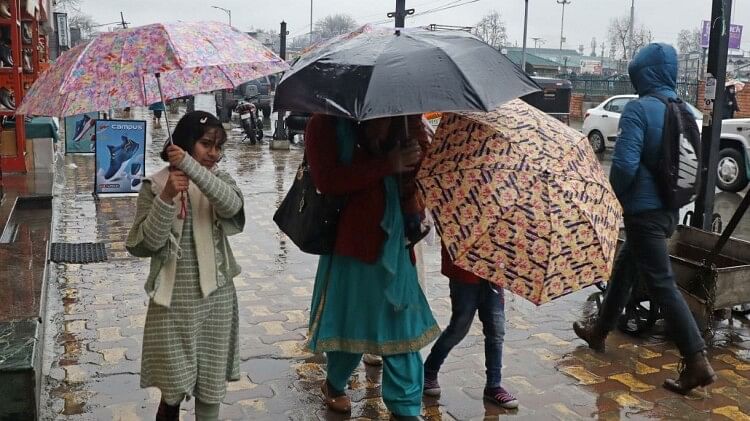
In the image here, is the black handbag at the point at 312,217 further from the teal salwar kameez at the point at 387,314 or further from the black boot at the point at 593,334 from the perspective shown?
the black boot at the point at 593,334

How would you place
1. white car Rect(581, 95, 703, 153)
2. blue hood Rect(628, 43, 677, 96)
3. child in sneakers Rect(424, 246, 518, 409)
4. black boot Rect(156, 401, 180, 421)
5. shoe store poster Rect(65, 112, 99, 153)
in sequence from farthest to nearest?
Result: white car Rect(581, 95, 703, 153)
shoe store poster Rect(65, 112, 99, 153)
blue hood Rect(628, 43, 677, 96)
child in sneakers Rect(424, 246, 518, 409)
black boot Rect(156, 401, 180, 421)

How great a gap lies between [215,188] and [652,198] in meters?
2.62

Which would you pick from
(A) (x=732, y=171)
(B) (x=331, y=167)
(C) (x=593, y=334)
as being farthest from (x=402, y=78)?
(A) (x=732, y=171)

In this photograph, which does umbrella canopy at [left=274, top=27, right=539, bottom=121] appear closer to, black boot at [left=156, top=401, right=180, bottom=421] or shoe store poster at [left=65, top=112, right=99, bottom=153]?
black boot at [left=156, top=401, right=180, bottom=421]

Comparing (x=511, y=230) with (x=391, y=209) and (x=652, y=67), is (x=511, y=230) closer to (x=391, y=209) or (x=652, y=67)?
(x=391, y=209)

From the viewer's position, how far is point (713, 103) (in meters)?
6.43

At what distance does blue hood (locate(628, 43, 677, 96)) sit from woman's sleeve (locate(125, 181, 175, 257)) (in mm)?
2919

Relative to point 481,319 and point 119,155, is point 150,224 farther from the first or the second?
point 119,155

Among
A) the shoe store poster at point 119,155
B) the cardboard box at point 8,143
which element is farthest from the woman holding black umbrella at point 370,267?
the cardboard box at point 8,143

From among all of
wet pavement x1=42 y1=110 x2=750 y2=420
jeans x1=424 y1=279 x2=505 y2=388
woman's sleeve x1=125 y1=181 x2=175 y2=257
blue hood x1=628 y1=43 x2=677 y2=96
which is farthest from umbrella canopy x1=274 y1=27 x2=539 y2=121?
wet pavement x1=42 y1=110 x2=750 y2=420

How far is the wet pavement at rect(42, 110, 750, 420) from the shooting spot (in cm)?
424

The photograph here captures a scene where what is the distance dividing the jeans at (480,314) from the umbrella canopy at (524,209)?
3.18ft

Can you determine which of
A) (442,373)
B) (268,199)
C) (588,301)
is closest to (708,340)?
(588,301)

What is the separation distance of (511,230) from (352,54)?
992 mm
